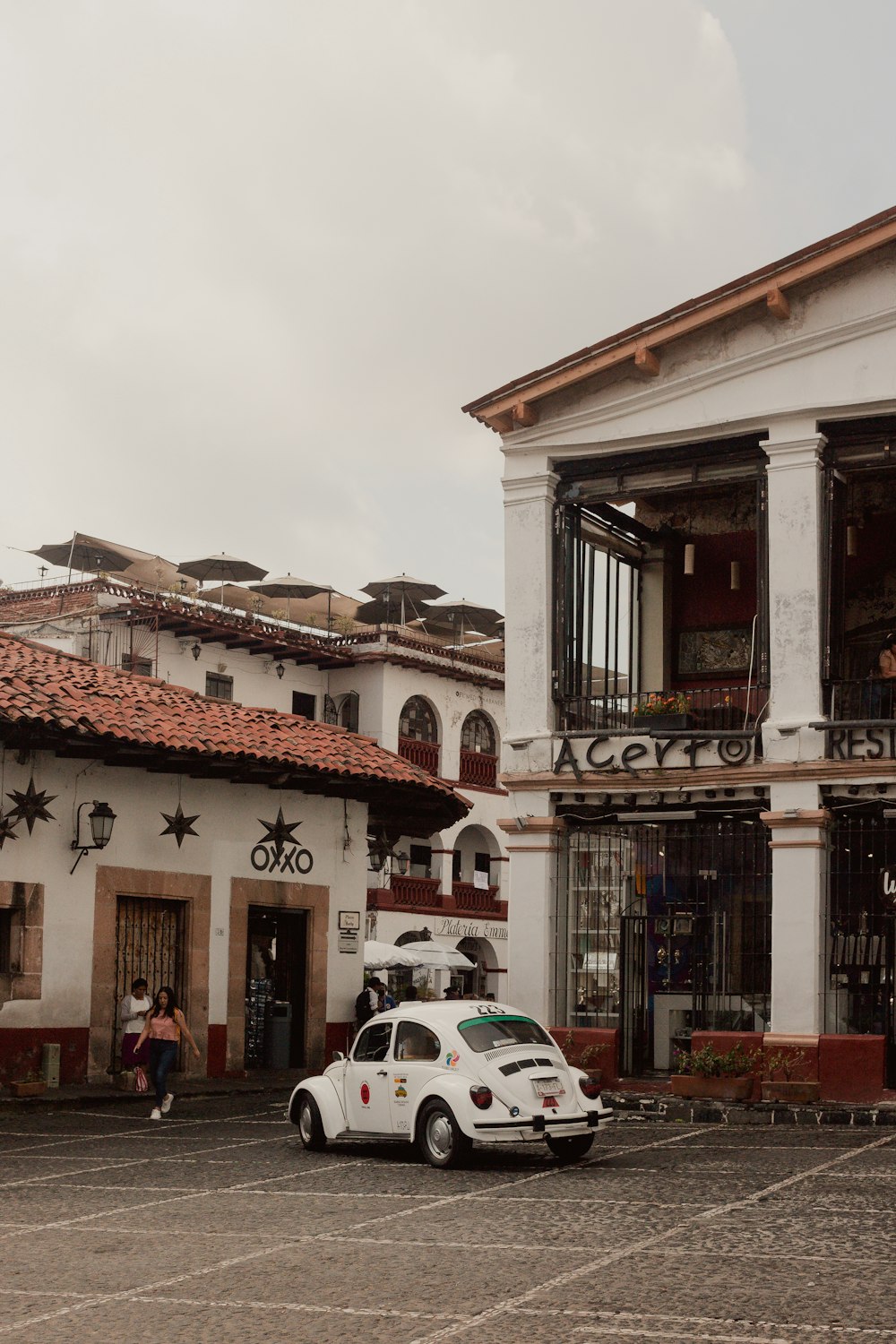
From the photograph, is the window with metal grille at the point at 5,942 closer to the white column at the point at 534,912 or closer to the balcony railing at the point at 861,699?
the white column at the point at 534,912

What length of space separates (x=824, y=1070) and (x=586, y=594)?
7.33 metres

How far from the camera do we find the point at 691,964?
24.4 meters

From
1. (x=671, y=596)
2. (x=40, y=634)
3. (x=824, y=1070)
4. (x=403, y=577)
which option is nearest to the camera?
(x=824, y=1070)

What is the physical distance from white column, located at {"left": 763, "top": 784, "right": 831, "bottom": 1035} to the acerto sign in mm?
818

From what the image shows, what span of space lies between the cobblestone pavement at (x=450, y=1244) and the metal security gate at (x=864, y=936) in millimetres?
5538

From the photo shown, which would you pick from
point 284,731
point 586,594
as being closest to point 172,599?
point 284,731

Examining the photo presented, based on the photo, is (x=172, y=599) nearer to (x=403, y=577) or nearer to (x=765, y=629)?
(x=403, y=577)

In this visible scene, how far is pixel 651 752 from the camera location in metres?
22.4

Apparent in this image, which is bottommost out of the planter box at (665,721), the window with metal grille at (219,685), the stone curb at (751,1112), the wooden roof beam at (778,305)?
the stone curb at (751,1112)

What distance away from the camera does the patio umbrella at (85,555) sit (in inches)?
1886

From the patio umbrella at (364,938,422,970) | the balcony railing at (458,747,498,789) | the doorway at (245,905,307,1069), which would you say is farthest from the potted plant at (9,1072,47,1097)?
the balcony railing at (458,747,498,789)

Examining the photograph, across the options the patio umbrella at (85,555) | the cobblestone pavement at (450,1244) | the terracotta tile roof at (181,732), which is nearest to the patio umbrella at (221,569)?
the patio umbrella at (85,555)

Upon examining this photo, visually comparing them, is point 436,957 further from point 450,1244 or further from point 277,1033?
point 450,1244

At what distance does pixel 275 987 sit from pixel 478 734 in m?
27.8
